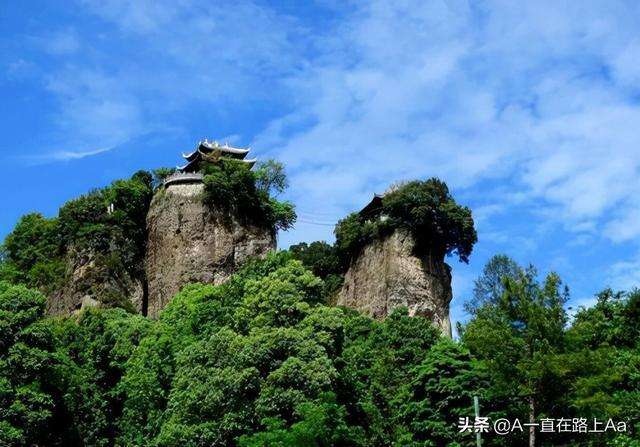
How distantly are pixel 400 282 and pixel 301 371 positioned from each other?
17611 mm

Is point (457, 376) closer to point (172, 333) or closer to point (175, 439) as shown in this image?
point (175, 439)

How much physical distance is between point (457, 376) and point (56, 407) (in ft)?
39.1

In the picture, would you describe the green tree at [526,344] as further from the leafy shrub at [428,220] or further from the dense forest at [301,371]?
the leafy shrub at [428,220]

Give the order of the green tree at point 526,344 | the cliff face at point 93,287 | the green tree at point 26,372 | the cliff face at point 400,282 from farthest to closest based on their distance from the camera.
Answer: the cliff face at point 400,282 → the cliff face at point 93,287 → the green tree at point 26,372 → the green tree at point 526,344

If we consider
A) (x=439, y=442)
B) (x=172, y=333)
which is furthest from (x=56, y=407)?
(x=439, y=442)

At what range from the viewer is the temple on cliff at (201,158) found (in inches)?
1556

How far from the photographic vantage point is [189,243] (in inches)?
1500

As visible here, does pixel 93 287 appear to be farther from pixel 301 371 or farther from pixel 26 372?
pixel 301 371

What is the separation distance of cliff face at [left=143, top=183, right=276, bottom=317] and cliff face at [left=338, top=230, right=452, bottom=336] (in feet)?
15.4

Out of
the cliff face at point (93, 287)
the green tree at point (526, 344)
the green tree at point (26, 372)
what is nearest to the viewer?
the green tree at point (526, 344)

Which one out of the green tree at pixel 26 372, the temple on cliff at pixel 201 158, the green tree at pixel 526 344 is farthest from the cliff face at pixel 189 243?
the green tree at pixel 526 344

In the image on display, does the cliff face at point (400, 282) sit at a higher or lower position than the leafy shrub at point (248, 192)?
lower

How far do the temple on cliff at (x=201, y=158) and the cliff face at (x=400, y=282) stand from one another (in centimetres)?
739

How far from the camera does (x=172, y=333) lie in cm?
2592
